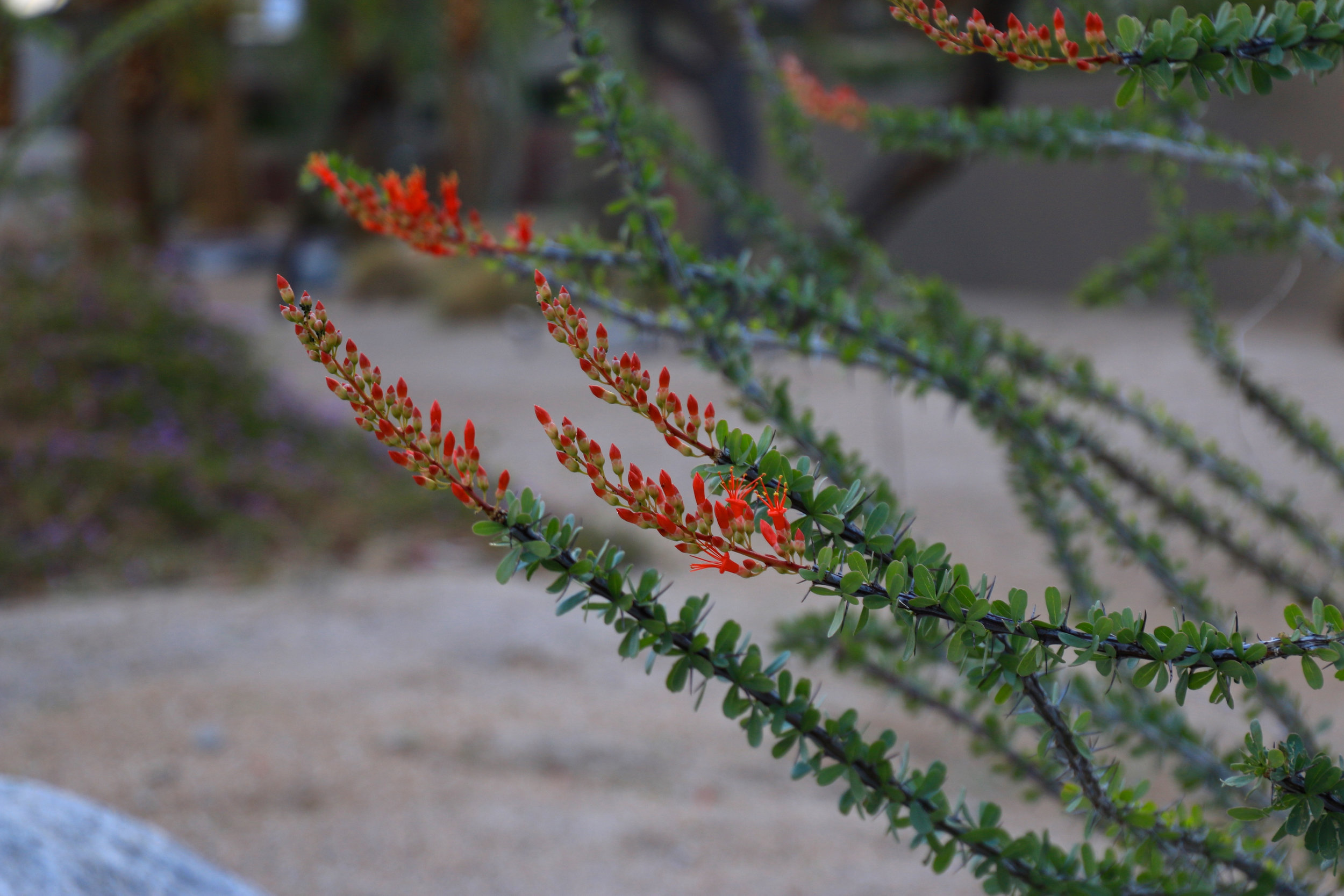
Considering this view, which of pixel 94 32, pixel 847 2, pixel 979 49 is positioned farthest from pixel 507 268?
pixel 847 2

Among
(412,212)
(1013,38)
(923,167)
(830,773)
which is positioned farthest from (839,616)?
(923,167)

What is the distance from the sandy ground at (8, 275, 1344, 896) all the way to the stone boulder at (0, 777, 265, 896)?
50 centimetres

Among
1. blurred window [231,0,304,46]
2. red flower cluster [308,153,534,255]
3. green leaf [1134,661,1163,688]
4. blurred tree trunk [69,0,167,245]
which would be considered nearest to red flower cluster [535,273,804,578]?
green leaf [1134,661,1163,688]

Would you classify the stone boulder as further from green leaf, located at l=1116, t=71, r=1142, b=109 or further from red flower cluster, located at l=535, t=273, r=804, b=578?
green leaf, located at l=1116, t=71, r=1142, b=109

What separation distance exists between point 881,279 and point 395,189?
1.13m

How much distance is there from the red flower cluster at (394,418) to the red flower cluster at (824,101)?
66.7 inches

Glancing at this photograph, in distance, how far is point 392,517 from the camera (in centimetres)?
530

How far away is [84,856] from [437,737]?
1396mm

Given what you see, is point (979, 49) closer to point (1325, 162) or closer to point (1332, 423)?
point (1325, 162)

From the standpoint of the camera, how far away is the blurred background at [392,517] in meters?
2.51

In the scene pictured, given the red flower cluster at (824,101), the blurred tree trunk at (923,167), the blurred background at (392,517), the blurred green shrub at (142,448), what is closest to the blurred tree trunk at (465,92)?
the blurred background at (392,517)

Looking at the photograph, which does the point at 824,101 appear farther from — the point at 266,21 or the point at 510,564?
the point at 266,21

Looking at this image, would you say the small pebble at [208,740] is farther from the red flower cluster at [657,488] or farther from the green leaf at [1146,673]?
the green leaf at [1146,673]

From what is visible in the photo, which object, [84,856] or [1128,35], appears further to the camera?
[84,856]
